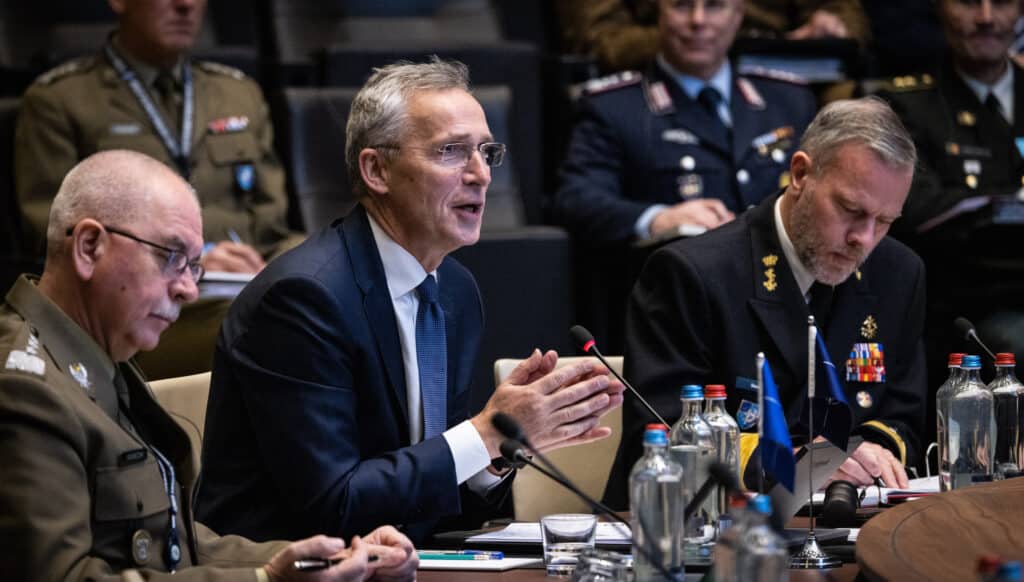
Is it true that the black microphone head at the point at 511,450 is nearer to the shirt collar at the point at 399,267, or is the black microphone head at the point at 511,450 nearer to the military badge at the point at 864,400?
the shirt collar at the point at 399,267

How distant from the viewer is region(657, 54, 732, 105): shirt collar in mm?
4617

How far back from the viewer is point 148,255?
6.82ft

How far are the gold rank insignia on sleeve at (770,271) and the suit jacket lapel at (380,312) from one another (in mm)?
859

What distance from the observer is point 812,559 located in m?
2.11

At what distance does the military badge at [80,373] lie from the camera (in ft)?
6.51

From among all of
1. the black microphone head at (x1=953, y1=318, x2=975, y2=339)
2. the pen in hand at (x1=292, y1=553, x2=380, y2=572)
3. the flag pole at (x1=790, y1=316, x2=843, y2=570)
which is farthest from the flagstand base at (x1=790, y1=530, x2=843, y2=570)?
the black microphone head at (x1=953, y1=318, x2=975, y2=339)

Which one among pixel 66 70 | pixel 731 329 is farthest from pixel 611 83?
pixel 731 329

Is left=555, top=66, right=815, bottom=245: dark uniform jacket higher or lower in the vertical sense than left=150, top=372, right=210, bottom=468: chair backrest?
higher

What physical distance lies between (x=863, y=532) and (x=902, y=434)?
3.53 ft

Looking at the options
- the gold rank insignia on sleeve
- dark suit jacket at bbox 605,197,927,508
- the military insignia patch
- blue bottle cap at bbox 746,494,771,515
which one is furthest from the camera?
the gold rank insignia on sleeve

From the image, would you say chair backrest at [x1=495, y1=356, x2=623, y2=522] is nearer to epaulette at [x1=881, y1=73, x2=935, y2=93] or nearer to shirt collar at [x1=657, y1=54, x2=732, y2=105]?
shirt collar at [x1=657, y1=54, x2=732, y2=105]

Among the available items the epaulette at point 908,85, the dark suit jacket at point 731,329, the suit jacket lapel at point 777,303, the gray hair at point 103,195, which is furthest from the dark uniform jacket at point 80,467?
the epaulette at point 908,85

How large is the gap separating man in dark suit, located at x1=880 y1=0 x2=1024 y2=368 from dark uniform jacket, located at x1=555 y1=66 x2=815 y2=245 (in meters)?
0.41

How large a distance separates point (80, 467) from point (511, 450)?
0.54 meters
